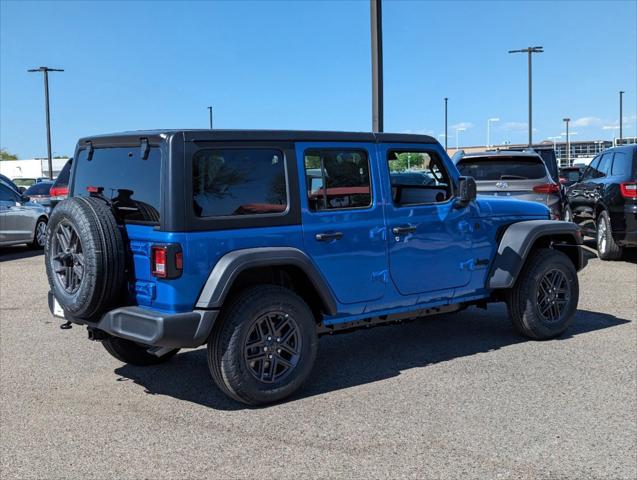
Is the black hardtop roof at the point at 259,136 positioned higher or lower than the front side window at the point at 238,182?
higher

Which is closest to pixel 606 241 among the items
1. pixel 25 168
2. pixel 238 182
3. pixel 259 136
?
pixel 259 136

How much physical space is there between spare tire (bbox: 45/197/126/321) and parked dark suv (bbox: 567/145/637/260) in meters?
8.24

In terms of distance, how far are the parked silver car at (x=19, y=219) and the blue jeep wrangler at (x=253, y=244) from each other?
940 centimetres

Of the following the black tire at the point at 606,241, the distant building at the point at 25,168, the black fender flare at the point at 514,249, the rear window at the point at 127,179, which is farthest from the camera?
the distant building at the point at 25,168

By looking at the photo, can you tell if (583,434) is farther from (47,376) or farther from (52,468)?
(47,376)

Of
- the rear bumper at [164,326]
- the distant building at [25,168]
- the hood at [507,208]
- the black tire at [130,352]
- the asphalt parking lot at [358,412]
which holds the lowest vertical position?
the asphalt parking lot at [358,412]

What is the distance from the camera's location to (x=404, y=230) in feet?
18.4

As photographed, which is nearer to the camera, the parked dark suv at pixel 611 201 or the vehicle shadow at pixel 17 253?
the parked dark suv at pixel 611 201

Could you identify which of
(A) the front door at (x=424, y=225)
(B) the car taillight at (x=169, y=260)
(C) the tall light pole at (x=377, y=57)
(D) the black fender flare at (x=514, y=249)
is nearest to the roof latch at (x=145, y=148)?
(B) the car taillight at (x=169, y=260)

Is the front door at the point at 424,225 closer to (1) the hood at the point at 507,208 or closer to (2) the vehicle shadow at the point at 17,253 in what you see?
(1) the hood at the point at 507,208

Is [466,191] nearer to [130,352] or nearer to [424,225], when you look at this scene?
[424,225]

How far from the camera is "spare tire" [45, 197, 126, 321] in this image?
4590 millimetres

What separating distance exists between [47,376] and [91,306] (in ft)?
4.40

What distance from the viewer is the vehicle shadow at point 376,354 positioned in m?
5.31
